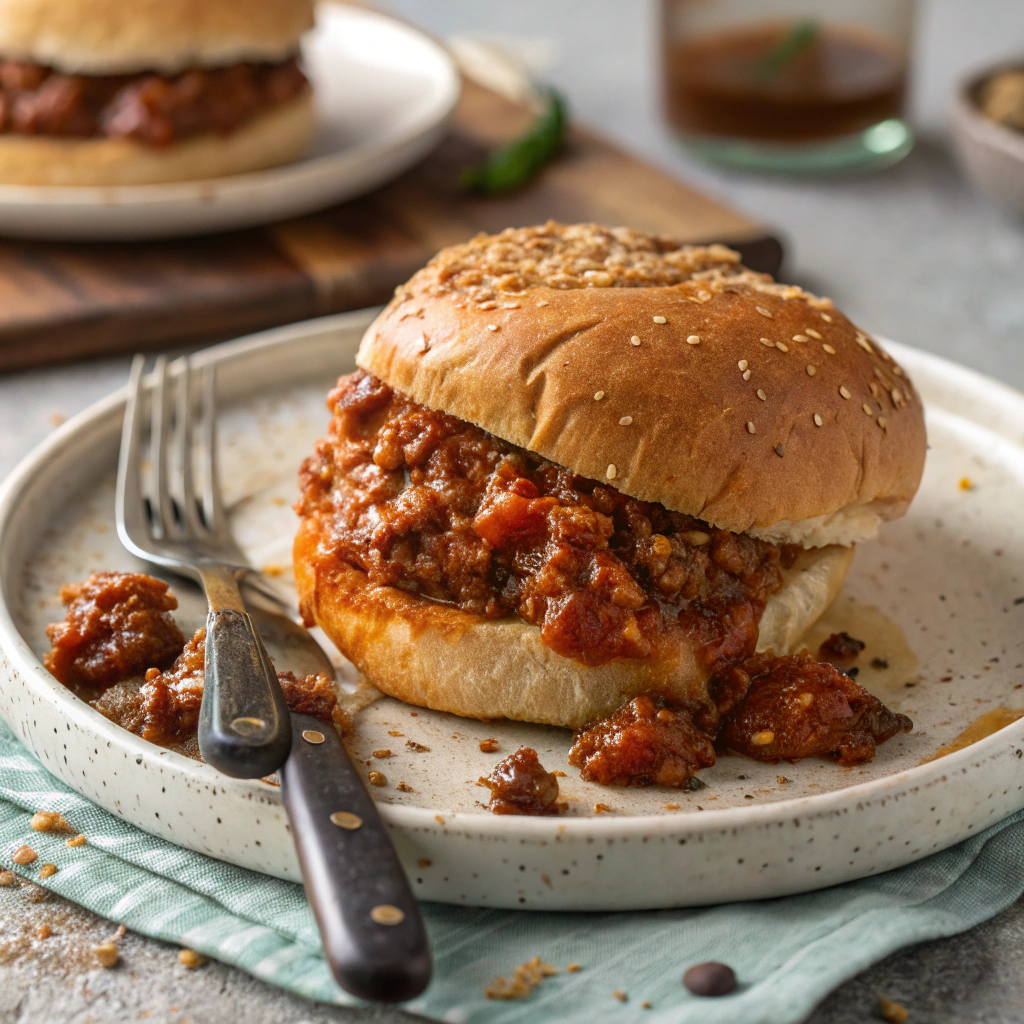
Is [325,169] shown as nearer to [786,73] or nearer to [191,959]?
[786,73]

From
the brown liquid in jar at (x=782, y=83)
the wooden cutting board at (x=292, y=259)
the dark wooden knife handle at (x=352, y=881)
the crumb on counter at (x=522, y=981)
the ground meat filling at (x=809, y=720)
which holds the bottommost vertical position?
the wooden cutting board at (x=292, y=259)

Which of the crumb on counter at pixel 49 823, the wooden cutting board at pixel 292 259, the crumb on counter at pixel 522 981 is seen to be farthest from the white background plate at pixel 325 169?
the crumb on counter at pixel 522 981

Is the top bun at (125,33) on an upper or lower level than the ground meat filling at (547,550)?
upper

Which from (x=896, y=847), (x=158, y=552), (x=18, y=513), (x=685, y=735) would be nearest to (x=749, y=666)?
(x=685, y=735)

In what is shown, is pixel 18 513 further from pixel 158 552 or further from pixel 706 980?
pixel 706 980

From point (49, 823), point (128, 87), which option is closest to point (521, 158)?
point (128, 87)

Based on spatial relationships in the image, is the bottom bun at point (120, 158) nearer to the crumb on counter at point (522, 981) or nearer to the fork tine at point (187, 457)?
the fork tine at point (187, 457)

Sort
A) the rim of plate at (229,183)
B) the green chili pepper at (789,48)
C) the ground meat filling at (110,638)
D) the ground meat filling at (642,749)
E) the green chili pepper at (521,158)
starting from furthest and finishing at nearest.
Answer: the green chili pepper at (789,48) < the green chili pepper at (521,158) < the rim of plate at (229,183) < the ground meat filling at (110,638) < the ground meat filling at (642,749)

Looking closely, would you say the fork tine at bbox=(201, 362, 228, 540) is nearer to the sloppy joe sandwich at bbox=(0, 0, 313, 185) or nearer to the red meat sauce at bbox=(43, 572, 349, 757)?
the red meat sauce at bbox=(43, 572, 349, 757)
